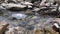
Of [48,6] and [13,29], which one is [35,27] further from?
[48,6]

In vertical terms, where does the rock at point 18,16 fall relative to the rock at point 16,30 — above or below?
above

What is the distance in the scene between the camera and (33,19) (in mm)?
2000

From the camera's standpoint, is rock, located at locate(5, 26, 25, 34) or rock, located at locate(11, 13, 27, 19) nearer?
rock, located at locate(5, 26, 25, 34)

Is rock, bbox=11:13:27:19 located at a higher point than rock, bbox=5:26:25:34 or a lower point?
higher

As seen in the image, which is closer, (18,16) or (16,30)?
(16,30)

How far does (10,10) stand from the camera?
7.54ft

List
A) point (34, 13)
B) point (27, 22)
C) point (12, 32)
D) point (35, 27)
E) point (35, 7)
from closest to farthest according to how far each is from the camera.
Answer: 1. point (12, 32)
2. point (35, 27)
3. point (27, 22)
4. point (34, 13)
5. point (35, 7)

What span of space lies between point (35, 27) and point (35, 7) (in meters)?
0.65

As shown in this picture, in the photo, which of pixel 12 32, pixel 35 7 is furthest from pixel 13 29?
pixel 35 7

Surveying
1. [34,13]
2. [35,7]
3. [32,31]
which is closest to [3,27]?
[32,31]

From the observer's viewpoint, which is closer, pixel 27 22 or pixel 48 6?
pixel 27 22

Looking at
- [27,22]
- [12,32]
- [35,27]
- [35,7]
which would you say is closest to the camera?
[12,32]

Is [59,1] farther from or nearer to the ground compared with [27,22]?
farther from the ground

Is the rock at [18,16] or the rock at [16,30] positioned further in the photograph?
the rock at [18,16]
